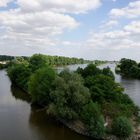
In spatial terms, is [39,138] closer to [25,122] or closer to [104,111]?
[25,122]

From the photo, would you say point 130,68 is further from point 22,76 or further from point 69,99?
point 69,99

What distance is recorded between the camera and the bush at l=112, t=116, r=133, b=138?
25.5 meters

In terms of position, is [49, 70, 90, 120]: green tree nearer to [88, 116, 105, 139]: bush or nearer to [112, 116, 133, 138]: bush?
[88, 116, 105, 139]: bush

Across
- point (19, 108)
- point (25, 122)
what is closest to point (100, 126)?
point (25, 122)

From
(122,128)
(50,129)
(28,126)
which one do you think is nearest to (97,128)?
(122,128)

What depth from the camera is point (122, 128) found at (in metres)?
25.5

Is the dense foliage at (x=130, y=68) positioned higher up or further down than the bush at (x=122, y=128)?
higher up

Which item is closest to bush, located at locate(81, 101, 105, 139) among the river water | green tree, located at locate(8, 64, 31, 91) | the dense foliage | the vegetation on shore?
the vegetation on shore

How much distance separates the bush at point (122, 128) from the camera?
25500 millimetres

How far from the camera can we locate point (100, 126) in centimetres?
2591

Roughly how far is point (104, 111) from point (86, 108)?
274 cm

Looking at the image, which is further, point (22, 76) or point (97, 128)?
point (22, 76)

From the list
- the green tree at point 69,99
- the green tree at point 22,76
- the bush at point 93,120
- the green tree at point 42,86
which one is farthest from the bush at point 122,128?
the green tree at point 22,76

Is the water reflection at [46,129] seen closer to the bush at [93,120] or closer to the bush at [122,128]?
the bush at [93,120]
